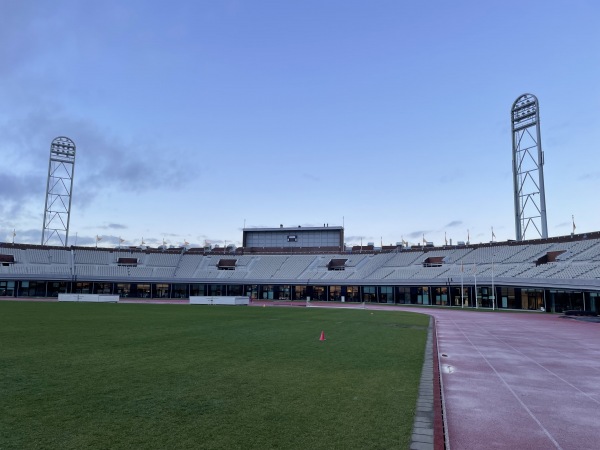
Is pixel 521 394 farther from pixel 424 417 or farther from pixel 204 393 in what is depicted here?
pixel 204 393

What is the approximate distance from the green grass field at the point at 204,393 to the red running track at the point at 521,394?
128 cm

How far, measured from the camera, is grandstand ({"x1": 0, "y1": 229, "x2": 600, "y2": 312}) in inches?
2377

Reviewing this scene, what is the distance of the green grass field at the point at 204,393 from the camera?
25.3ft

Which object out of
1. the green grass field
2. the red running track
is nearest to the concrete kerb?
the green grass field

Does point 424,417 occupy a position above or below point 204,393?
below

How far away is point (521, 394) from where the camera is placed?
38.9 ft

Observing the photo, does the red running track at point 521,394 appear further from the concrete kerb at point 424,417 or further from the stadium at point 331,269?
the stadium at point 331,269

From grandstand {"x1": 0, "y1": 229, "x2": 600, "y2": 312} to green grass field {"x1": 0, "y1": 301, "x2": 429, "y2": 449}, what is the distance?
157 ft

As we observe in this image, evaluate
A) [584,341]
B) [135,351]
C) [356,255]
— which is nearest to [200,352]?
[135,351]

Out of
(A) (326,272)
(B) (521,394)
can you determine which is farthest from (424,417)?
(A) (326,272)

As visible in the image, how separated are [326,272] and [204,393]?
261ft

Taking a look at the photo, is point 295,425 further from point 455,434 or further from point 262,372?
point 262,372

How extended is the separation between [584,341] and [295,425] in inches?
957

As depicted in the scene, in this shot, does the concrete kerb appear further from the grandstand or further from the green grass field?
the grandstand
